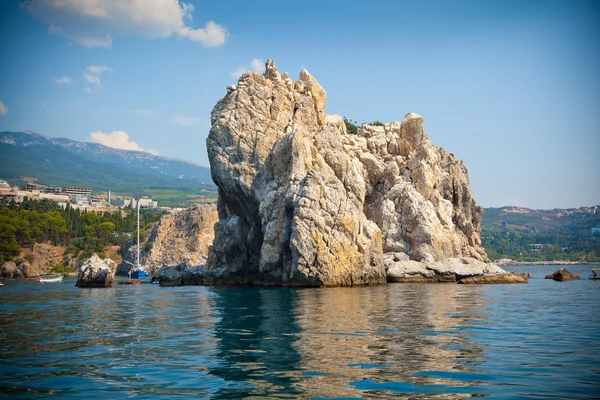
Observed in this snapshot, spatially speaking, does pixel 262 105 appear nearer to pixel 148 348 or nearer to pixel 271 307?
pixel 271 307

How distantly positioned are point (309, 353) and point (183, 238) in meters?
131

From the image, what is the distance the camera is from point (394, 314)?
35375mm

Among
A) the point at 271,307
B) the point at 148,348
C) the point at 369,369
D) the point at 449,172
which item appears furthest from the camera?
the point at 449,172

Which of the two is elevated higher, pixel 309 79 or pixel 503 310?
pixel 309 79

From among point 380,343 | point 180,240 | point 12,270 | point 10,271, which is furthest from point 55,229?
point 380,343

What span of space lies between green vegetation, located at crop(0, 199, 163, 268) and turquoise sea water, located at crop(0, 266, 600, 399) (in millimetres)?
115260

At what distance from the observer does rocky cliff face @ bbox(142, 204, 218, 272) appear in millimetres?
144375

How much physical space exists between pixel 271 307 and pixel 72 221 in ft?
504

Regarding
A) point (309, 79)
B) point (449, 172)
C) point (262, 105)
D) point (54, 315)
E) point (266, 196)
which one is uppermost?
point (309, 79)

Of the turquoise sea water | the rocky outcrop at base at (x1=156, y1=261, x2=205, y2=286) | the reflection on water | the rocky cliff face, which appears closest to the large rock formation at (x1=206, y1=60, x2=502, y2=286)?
the rocky outcrop at base at (x1=156, y1=261, x2=205, y2=286)

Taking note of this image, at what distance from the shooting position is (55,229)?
6339 inches

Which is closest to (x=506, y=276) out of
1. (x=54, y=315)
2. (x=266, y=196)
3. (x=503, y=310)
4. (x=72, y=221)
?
(x=266, y=196)

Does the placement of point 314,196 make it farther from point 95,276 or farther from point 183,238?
point 183,238

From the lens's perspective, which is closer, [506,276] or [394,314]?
[394,314]
